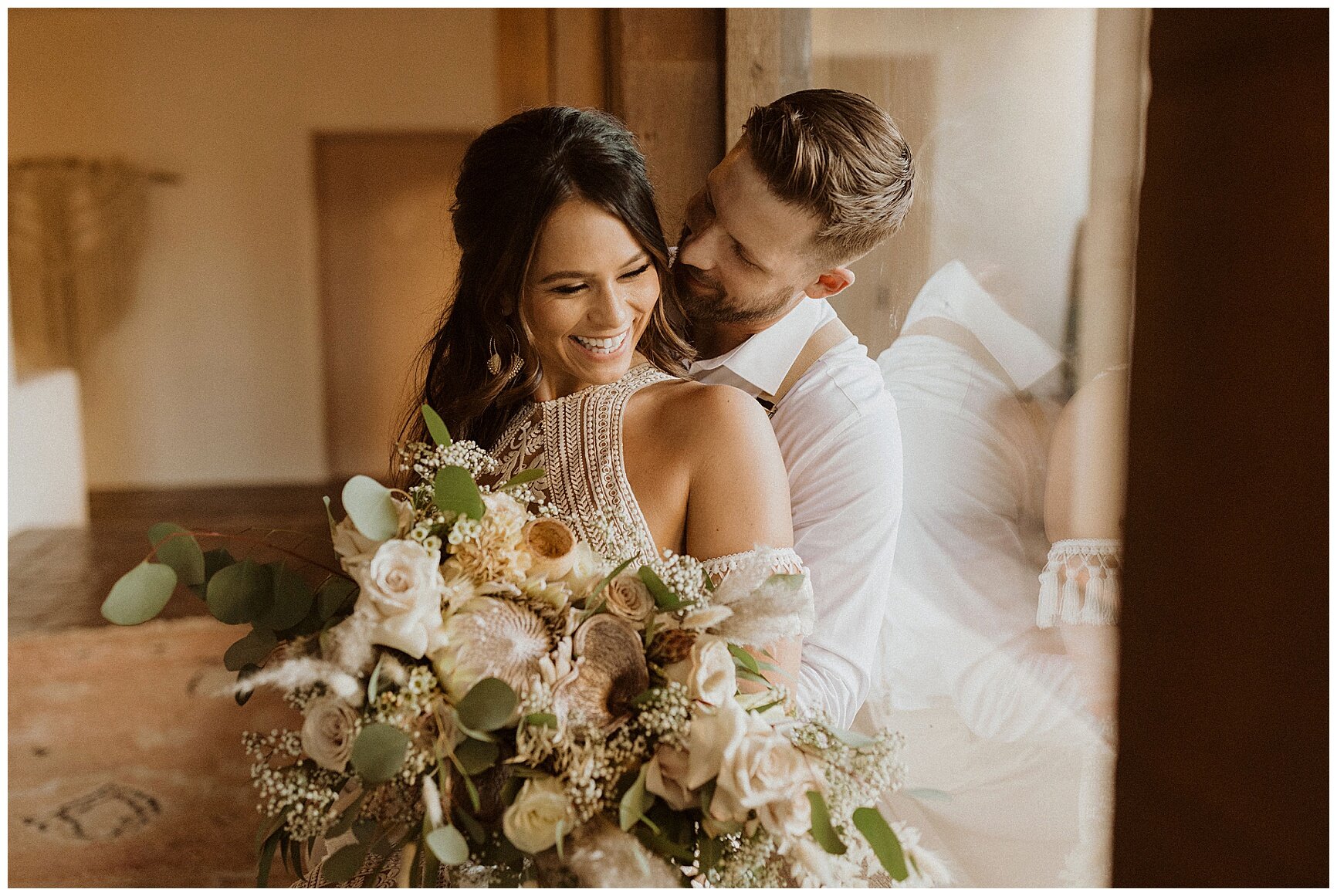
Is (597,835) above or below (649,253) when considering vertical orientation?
below

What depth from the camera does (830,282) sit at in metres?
1.43

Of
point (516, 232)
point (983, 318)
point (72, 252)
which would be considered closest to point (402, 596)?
point (516, 232)

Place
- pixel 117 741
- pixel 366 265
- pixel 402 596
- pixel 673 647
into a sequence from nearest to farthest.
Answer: pixel 402 596, pixel 673 647, pixel 117 741, pixel 366 265

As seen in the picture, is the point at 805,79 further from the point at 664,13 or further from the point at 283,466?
the point at 283,466

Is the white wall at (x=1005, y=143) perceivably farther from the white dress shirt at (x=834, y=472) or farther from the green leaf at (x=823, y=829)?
the green leaf at (x=823, y=829)

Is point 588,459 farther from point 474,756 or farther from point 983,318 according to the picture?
point 983,318

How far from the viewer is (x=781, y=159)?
1.32m

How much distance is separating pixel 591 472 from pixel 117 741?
2810mm

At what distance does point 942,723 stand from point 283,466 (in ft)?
15.9

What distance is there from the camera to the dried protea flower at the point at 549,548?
1062mm

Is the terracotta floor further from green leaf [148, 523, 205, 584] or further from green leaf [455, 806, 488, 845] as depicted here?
green leaf [455, 806, 488, 845]

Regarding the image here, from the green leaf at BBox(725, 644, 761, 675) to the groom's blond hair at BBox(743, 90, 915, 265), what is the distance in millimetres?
593

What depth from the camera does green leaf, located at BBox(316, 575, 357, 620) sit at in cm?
108

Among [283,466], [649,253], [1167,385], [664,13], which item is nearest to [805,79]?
[664,13]
